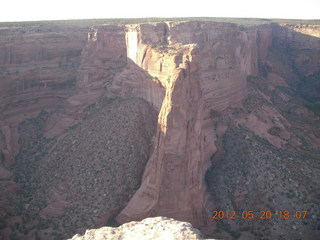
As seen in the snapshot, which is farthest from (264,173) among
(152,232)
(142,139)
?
(152,232)

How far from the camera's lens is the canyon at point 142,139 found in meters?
28.5

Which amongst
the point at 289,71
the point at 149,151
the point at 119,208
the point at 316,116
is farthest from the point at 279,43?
the point at 119,208

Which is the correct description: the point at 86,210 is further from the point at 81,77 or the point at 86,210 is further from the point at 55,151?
the point at 81,77

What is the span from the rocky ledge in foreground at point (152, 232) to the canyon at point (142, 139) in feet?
36.9

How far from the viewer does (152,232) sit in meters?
15.5

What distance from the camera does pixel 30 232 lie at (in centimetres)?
3002

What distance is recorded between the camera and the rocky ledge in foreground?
14775 millimetres

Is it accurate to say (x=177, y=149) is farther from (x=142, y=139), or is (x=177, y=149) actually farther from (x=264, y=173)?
(x=264, y=173)
